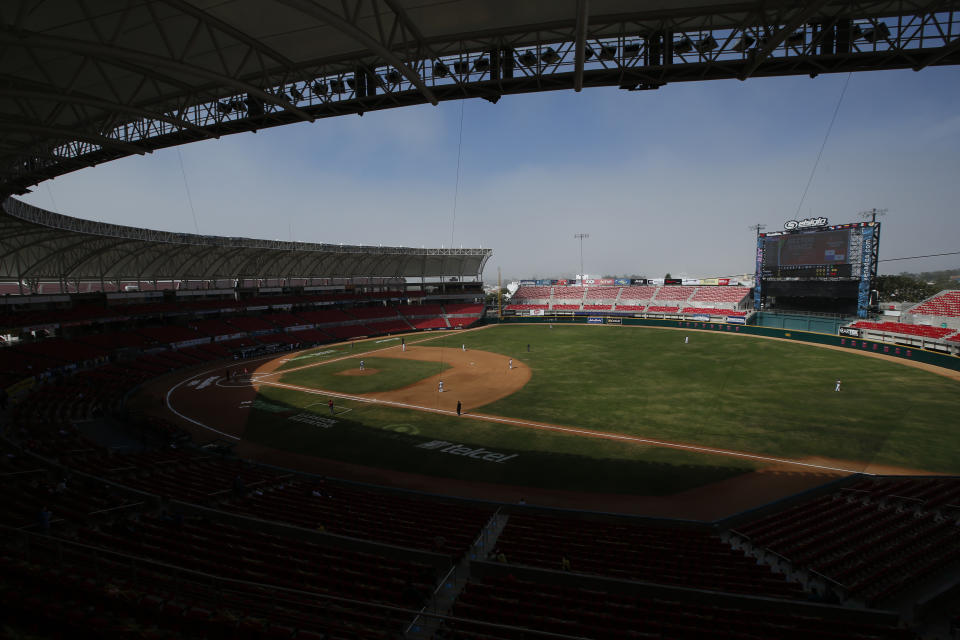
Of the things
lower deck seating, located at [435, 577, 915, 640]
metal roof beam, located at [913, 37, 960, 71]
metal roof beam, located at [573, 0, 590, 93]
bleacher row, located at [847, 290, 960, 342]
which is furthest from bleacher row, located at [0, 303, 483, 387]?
bleacher row, located at [847, 290, 960, 342]

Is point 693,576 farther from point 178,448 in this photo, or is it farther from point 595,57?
point 178,448

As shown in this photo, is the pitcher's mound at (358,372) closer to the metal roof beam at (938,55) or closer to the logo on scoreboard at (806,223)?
the metal roof beam at (938,55)

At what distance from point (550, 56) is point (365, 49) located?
4.77 meters

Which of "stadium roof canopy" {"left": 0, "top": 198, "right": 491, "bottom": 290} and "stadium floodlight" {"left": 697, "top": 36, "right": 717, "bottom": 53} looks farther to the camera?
"stadium roof canopy" {"left": 0, "top": 198, "right": 491, "bottom": 290}

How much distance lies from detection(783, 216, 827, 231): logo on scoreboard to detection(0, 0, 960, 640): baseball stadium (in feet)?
62.3

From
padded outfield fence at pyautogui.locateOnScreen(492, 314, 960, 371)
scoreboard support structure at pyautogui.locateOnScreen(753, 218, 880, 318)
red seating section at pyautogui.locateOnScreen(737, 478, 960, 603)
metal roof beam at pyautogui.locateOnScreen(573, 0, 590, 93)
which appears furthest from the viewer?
scoreboard support structure at pyautogui.locateOnScreen(753, 218, 880, 318)

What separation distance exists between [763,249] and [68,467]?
6841 cm

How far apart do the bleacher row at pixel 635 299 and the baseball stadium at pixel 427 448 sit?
33283 millimetres

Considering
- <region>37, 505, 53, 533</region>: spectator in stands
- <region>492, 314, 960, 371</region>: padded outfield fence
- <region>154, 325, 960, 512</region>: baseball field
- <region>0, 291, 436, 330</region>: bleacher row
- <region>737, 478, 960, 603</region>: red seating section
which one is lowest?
<region>154, 325, 960, 512</region>: baseball field

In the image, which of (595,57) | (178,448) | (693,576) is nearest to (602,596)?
(693,576)

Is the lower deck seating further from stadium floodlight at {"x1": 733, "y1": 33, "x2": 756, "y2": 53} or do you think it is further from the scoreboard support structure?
the scoreboard support structure

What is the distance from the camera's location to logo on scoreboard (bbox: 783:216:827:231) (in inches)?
1991

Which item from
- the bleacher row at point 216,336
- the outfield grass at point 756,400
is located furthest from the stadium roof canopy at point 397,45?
the bleacher row at point 216,336

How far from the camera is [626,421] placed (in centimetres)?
2441
